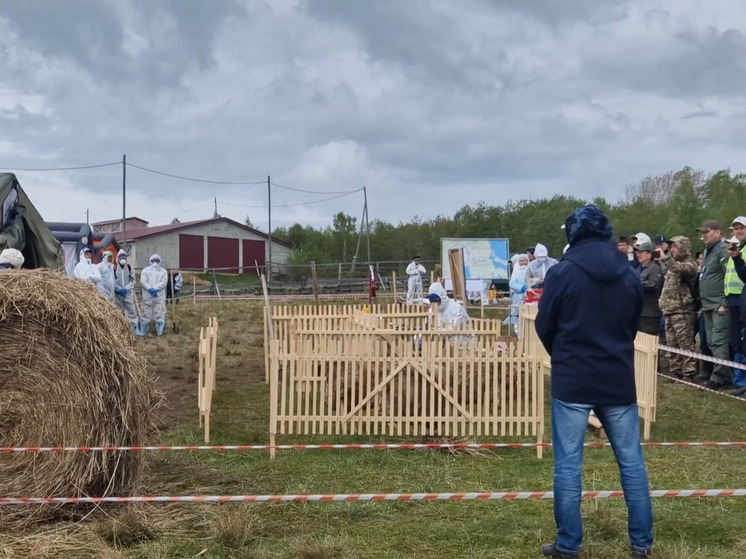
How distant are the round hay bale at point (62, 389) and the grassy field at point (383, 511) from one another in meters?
0.30

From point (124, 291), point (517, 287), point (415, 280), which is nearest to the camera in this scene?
point (124, 291)

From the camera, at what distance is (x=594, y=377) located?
391 centimetres

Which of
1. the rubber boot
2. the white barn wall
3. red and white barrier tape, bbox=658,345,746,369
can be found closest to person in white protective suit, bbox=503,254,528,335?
red and white barrier tape, bbox=658,345,746,369

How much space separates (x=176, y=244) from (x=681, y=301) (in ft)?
156

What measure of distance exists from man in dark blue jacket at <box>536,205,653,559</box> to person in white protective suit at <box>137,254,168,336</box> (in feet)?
43.3

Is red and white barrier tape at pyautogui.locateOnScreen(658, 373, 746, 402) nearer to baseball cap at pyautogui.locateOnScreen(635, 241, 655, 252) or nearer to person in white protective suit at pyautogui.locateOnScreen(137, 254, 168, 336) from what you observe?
baseball cap at pyautogui.locateOnScreen(635, 241, 655, 252)

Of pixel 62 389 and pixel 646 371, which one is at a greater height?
pixel 62 389

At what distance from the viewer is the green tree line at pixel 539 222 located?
Answer: 36875 mm

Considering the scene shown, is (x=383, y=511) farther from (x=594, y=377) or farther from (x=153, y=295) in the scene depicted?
(x=153, y=295)

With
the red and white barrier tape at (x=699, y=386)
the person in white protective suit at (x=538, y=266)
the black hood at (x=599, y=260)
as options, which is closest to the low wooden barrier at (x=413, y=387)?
the black hood at (x=599, y=260)

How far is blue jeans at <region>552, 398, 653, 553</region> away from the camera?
3.95 meters

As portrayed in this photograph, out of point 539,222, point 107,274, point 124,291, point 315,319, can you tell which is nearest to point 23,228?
point 315,319

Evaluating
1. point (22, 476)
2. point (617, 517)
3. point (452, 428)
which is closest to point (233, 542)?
point (22, 476)

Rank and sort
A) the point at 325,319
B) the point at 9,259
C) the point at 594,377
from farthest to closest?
the point at 325,319, the point at 9,259, the point at 594,377
